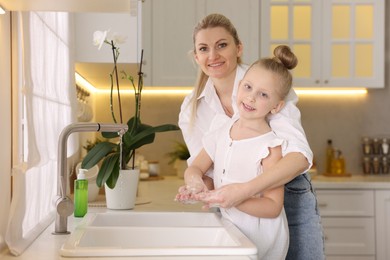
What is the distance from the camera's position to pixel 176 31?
4188 mm

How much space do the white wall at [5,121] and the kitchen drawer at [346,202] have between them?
261 cm

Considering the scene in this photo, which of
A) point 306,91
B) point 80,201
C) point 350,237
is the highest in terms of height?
point 306,91

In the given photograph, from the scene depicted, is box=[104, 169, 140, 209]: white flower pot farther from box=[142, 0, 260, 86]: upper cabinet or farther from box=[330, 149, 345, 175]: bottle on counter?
box=[330, 149, 345, 175]: bottle on counter

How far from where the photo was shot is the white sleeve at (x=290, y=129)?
1.70 meters

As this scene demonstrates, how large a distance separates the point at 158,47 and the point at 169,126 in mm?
1704

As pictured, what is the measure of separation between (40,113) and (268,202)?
773mm

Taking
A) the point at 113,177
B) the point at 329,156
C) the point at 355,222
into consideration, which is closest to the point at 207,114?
the point at 113,177

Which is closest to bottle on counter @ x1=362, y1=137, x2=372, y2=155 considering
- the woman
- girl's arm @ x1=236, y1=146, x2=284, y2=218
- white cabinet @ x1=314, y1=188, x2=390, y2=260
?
white cabinet @ x1=314, y1=188, x2=390, y2=260

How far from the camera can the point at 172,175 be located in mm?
4594

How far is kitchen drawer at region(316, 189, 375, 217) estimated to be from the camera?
12.9 feet

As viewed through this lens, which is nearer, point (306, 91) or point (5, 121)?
point (5, 121)

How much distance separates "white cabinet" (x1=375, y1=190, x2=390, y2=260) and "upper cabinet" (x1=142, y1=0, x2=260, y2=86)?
119 cm

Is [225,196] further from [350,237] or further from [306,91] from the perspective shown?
[306,91]

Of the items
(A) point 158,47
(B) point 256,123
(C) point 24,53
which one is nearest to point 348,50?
(A) point 158,47
